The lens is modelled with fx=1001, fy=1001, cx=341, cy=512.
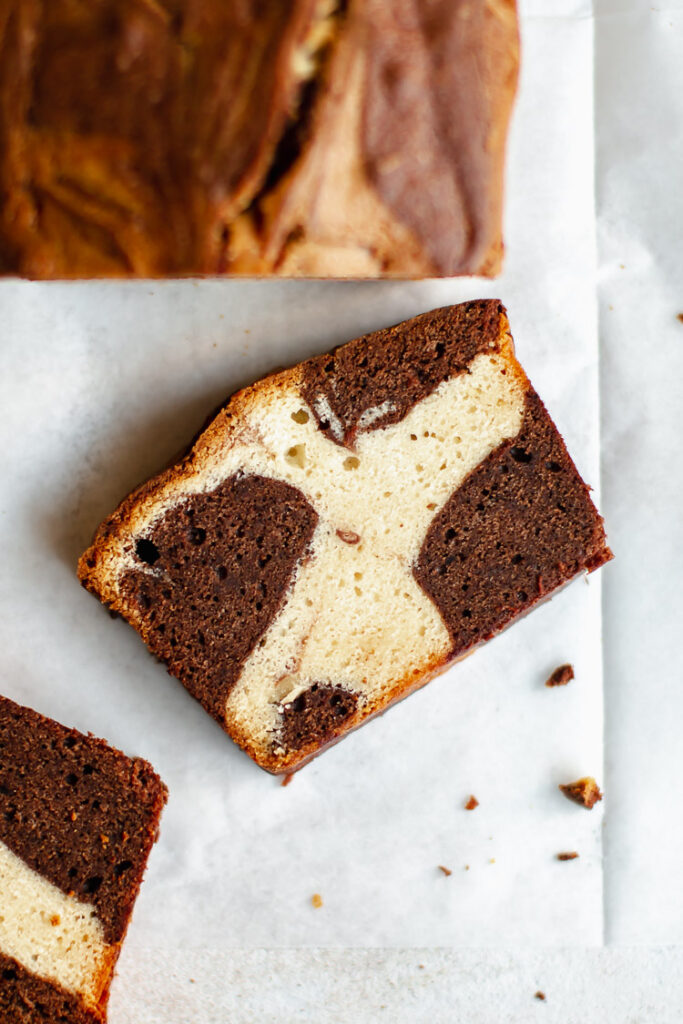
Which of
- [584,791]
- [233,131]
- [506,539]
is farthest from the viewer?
[584,791]

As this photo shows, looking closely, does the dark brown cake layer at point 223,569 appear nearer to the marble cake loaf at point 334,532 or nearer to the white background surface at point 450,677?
the marble cake loaf at point 334,532

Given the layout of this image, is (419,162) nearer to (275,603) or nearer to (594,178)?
(594,178)

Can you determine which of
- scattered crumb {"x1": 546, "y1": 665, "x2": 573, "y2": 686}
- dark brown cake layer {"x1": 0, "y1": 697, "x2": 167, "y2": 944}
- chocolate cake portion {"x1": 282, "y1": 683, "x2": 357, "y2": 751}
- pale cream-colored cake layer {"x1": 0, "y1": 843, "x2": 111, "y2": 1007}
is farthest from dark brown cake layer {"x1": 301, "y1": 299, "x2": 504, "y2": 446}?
pale cream-colored cake layer {"x1": 0, "y1": 843, "x2": 111, "y2": 1007}

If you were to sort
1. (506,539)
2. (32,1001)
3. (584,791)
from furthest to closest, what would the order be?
1. (584,791)
2. (506,539)
3. (32,1001)

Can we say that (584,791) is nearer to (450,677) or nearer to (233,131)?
(450,677)

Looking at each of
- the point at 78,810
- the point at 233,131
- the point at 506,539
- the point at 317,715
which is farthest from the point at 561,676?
the point at 233,131

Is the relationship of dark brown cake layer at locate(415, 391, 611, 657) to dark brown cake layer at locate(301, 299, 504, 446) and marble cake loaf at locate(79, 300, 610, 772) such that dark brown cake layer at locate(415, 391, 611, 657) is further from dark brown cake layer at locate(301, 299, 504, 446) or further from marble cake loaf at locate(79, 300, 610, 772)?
dark brown cake layer at locate(301, 299, 504, 446)

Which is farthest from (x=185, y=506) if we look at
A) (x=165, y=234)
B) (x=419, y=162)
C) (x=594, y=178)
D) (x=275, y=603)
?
(x=594, y=178)
